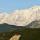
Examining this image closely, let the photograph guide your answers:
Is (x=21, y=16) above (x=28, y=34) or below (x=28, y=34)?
above

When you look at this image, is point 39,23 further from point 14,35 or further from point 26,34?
point 14,35

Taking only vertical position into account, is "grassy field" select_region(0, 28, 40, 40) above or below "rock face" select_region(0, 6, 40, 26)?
below

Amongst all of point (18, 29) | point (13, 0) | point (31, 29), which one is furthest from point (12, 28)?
point (13, 0)

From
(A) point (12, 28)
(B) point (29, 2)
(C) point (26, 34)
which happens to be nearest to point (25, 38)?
(C) point (26, 34)

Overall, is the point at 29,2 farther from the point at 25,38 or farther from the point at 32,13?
the point at 25,38

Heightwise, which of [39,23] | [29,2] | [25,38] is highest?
[29,2]

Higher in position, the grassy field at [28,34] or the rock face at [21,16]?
the rock face at [21,16]

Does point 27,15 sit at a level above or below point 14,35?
above
